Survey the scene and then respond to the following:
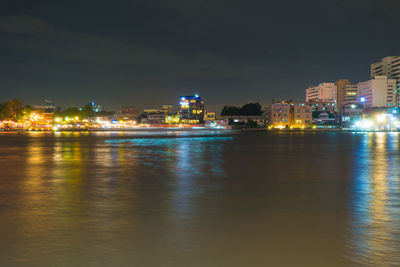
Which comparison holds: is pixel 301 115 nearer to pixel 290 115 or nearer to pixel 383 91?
pixel 290 115

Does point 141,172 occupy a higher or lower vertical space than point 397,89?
lower

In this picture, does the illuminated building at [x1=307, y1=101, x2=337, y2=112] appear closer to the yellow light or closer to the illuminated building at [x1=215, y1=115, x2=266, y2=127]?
the illuminated building at [x1=215, y1=115, x2=266, y2=127]

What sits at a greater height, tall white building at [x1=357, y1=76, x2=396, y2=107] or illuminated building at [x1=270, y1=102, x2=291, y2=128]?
tall white building at [x1=357, y1=76, x2=396, y2=107]

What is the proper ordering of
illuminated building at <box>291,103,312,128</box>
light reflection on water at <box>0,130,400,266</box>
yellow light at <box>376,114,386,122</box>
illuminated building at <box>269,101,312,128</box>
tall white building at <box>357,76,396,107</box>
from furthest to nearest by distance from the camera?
tall white building at <box>357,76,396,107</box>, illuminated building at <box>269,101,312,128</box>, illuminated building at <box>291,103,312,128</box>, yellow light at <box>376,114,386,122</box>, light reflection on water at <box>0,130,400,266</box>

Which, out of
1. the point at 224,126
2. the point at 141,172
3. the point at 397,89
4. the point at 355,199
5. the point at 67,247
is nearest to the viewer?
the point at 67,247

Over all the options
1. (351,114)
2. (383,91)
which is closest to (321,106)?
(351,114)

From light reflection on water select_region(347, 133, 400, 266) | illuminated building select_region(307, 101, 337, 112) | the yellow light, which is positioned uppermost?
illuminated building select_region(307, 101, 337, 112)

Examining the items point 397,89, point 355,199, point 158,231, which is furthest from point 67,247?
point 397,89

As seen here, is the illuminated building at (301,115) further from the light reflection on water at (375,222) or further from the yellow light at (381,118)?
the light reflection on water at (375,222)

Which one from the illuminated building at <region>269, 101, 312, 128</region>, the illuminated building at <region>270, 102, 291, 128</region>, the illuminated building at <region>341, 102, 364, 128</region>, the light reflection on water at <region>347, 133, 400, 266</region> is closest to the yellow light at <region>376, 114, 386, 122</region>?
the illuminated building at <region>341, 102, 364, 128</region>

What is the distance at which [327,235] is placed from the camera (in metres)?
6.32

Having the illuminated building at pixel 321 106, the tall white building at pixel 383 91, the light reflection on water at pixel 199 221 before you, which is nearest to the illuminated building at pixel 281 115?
the illuminated building at pixel 321 106

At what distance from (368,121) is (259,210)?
489 feet

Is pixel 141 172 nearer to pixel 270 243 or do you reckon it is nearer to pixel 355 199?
pixel 355 199
